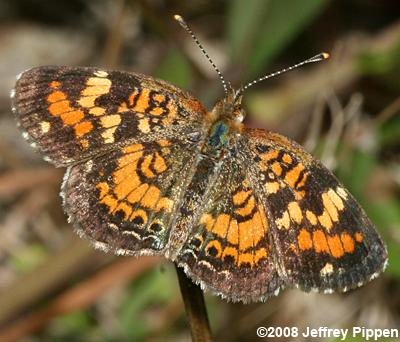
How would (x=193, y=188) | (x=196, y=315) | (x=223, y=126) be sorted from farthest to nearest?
(x=223, y=126)
(x=193, y=188)
(x=196, y=315)

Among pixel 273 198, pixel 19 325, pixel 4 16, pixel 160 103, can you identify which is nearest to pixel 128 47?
pixel 4 16

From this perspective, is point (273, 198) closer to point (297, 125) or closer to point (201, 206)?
point (201, 206)

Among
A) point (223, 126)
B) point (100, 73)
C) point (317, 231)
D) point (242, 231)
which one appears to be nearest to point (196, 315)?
point (242, 231)

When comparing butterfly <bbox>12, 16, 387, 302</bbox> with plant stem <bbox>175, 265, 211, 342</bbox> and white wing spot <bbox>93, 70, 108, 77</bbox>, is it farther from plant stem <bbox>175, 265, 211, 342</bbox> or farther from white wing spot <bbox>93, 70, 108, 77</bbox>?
plant stem <bbox>175, 265, 211, 342</bbox>

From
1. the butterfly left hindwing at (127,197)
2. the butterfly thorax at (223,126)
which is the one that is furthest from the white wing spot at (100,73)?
the butterfly thorax at (223,126)

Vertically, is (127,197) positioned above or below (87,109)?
below

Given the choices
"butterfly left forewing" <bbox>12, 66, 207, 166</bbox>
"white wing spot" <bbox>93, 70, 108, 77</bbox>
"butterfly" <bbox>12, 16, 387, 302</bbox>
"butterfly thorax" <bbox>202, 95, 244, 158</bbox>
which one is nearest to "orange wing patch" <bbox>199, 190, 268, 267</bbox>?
"butterfly" <bbox>12, 16, 387, 302</bbox>

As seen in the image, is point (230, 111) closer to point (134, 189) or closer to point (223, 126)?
point (223, 126)
